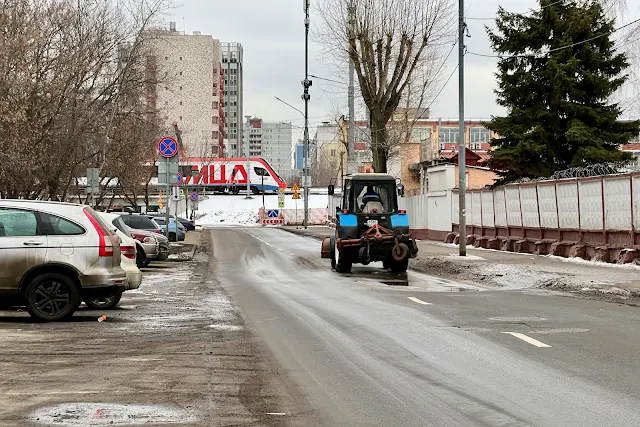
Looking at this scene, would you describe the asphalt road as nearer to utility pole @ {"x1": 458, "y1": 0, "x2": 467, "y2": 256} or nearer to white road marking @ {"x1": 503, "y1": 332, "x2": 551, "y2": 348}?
white road marking @ {"x1": 503, "y1": 332, "x2": 551, "y2": 348}

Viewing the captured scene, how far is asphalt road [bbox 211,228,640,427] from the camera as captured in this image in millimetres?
7059

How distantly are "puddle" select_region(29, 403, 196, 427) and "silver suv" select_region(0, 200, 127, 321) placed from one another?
600 centimetres

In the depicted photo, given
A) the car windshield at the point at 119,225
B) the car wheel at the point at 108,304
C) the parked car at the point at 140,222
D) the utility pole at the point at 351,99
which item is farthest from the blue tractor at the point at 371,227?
the utility pole at the point at 351,99

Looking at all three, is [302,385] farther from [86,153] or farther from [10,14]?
[86,153]

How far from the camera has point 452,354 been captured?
32.2 ft

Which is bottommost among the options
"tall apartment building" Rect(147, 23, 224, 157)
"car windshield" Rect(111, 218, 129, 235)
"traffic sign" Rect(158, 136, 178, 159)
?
"car windshield" Rect(111, 218, 129, 235)

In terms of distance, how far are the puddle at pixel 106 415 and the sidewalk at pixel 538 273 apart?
11053 millimetres

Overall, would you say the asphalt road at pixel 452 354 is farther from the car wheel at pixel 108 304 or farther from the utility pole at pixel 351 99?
the utility pole at pixel 351 99

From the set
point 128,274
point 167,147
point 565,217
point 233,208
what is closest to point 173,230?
point 167,147

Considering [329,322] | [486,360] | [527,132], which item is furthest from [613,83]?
[486,360]

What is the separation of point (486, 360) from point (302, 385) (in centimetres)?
230

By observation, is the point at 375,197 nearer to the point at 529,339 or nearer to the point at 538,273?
the point at 538,273

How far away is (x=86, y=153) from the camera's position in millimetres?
37469

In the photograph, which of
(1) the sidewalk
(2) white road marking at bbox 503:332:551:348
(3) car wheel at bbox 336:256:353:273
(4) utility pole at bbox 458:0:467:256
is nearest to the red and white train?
(4) utility pole at bbox 458:0:467:256
